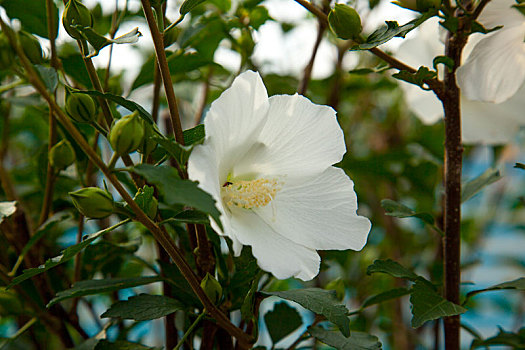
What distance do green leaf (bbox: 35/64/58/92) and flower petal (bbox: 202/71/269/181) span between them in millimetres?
132

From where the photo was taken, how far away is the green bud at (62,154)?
0.48 metres

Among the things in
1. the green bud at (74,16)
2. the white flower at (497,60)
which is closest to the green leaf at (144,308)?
the green bud at (74,16)

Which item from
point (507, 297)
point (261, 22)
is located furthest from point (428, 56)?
point (507, 297)

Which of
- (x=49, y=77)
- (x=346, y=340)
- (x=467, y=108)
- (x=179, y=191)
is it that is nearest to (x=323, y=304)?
(x=346, y=340)

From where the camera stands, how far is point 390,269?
49 centimetres

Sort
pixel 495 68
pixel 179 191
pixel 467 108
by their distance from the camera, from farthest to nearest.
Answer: pixel 467 108 < pixel 495 68 < pixel 179 191

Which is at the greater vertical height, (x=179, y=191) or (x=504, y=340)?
(x=179, y=191)

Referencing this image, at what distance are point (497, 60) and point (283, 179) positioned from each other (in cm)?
25

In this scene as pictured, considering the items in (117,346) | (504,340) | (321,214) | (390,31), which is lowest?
(504,340)

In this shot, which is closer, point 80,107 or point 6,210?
point 80,107

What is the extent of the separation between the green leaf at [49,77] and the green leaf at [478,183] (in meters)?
0.41

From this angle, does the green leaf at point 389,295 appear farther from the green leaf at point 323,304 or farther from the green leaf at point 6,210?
the green leaf at point 6,210

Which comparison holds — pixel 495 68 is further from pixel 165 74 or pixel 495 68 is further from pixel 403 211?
pixel 165 74

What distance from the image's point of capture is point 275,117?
1.43ft
